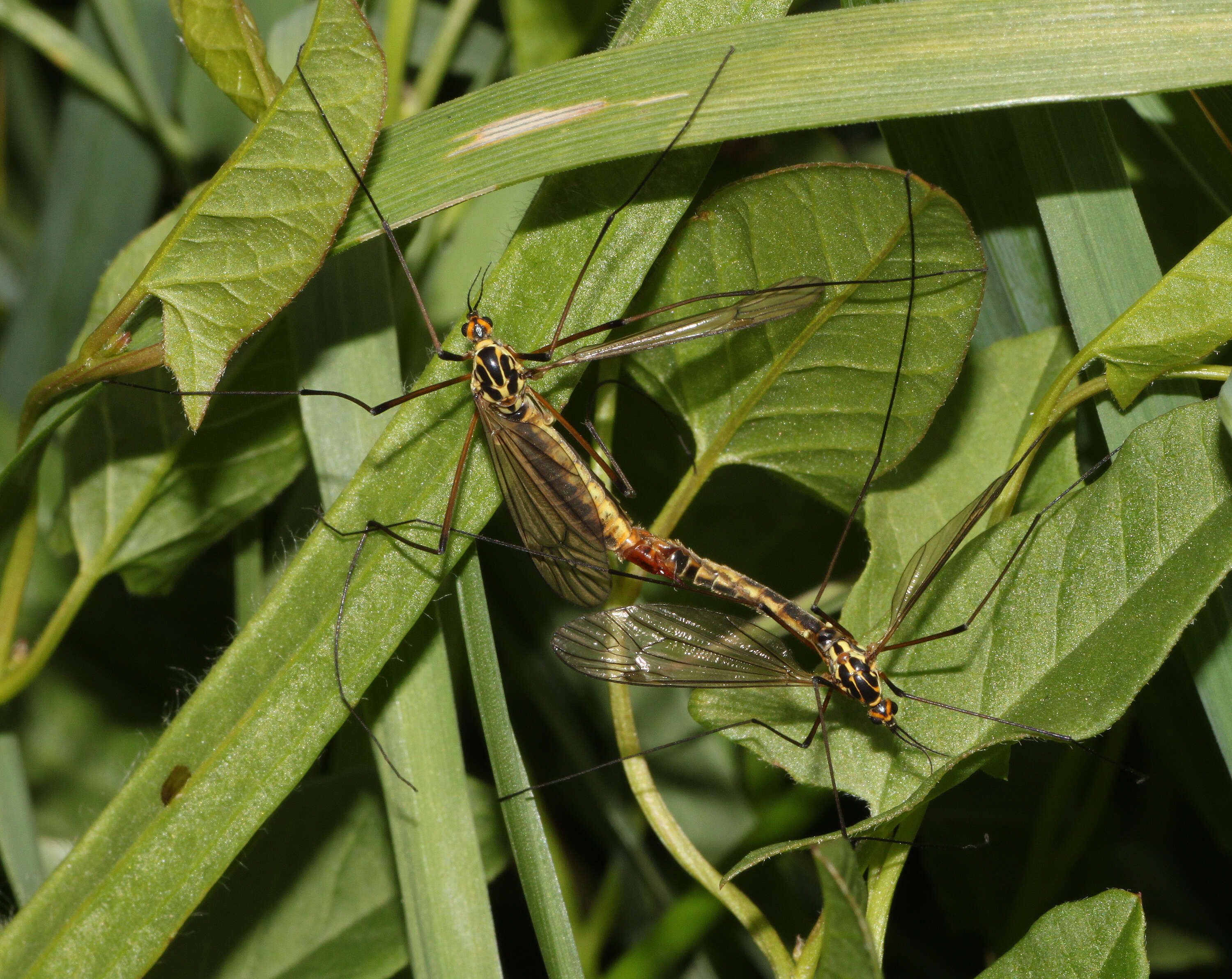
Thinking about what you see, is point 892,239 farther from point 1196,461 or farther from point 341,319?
point 341,319

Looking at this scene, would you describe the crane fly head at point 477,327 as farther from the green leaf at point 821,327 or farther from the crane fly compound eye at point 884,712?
the crane fly compound eye at point 884,712

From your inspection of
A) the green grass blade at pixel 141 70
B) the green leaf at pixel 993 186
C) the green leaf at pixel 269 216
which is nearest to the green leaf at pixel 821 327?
the green leaf at pixel 993 186

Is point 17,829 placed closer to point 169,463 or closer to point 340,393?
point 169,463

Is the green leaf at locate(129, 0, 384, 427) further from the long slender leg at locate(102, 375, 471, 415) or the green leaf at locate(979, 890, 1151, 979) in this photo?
the green leaf at locate(979, 890, 1151, 979)

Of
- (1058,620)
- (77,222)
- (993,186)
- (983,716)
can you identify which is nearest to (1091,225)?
(993,186)

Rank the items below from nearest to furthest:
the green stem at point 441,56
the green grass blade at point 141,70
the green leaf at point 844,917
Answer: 1. the green leaf at point 844,917
2. the green stem at point 441,56
3. the green grass blade at point 141,70

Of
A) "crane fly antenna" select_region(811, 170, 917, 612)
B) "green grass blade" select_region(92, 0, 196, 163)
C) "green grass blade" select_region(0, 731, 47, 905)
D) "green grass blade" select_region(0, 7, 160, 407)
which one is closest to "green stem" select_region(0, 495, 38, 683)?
"green grass blade" select_region(0, 731, 47, 905)
